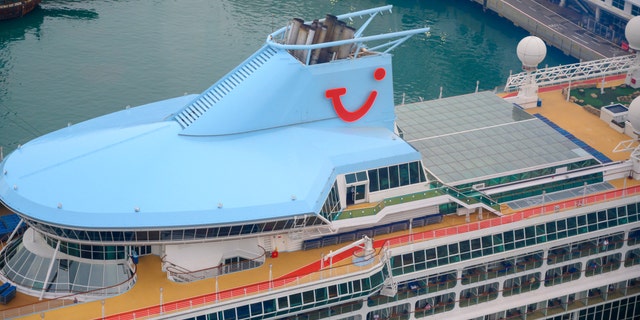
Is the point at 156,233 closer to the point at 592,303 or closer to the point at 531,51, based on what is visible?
the point at 592,303

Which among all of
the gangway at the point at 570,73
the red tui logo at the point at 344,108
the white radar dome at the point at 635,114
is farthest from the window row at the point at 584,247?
the gangway at the point at 570,73

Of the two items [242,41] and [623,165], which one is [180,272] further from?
[242,41]

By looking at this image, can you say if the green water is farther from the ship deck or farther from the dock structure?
the ship deck

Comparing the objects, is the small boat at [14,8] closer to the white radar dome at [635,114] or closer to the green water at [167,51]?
the green water at [167,51]

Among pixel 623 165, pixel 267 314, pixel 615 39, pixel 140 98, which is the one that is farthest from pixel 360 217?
pixel 615 39

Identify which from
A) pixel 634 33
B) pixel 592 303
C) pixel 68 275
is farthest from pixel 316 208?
pixel 634 33
